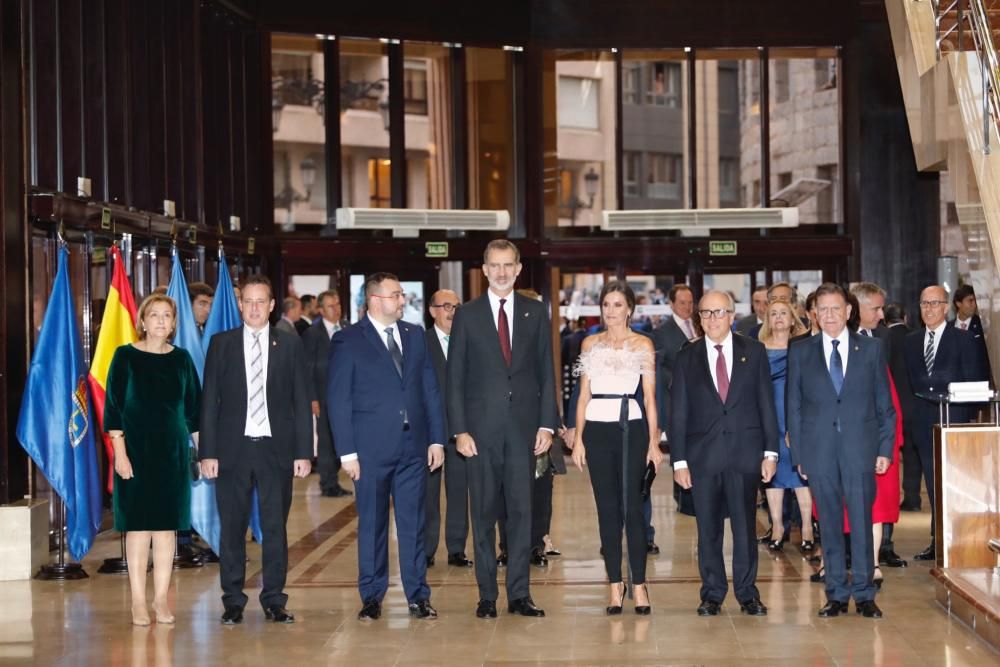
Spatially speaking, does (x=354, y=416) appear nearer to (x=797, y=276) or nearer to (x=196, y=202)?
(x=196, y=202)

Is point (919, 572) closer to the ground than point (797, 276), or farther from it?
closer to the ground

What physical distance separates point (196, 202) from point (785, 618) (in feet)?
25.1

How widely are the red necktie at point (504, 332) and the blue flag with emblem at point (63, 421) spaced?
2.96 meters

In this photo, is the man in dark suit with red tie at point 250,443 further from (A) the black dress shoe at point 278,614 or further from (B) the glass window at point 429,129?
(B) the glass window at point 429,129

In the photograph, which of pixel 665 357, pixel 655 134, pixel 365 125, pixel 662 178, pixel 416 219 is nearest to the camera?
pixel 665 357

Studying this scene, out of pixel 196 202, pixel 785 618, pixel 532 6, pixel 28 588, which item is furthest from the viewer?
pixel 532 6

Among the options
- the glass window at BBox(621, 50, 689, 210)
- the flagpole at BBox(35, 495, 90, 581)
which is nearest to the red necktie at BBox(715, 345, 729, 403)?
the flagpole at BBox(35, 495, 90, 581)

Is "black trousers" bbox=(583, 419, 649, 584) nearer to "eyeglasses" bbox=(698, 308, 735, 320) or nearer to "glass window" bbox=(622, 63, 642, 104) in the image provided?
"eyeglasses" bbox=(698, 308, 735, 320)

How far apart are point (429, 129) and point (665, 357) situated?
328 inches

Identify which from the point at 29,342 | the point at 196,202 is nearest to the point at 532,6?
the point at 196,202

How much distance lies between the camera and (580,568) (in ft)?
28.9

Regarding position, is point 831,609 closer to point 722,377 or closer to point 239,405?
point 722,377

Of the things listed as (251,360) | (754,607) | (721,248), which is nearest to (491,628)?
(754,607)

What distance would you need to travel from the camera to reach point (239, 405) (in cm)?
720
